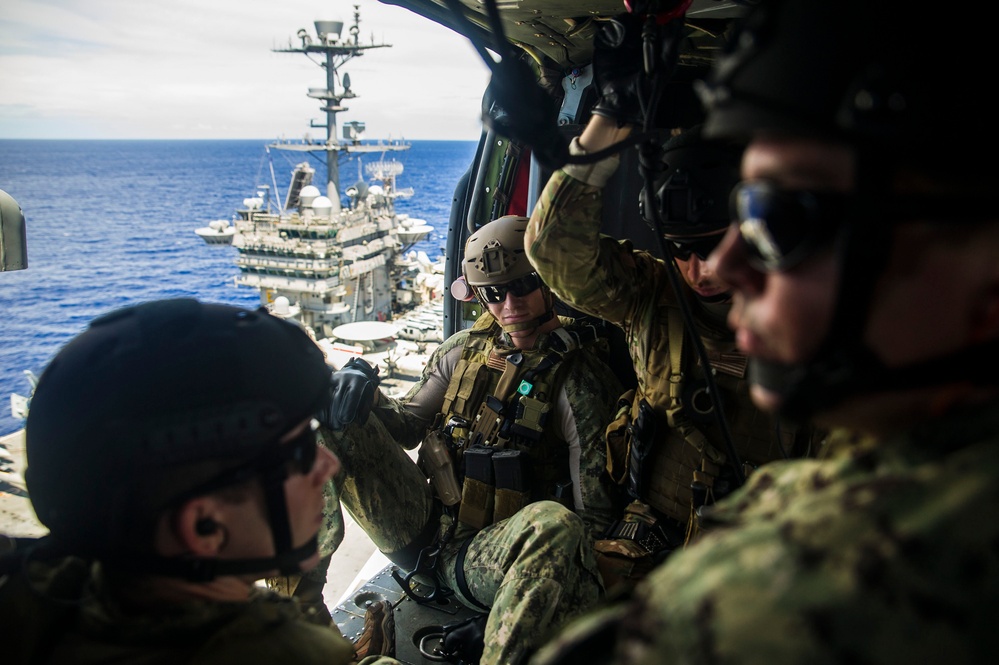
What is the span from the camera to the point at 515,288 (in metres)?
3.40

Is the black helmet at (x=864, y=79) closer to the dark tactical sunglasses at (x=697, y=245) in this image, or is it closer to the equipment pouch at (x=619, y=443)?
the dark tactical sunglasses at (x=697, y=245)

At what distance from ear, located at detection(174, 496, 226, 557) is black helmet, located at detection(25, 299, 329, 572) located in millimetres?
33

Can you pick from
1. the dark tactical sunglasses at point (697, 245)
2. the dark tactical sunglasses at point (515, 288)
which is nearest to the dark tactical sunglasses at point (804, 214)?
the dark tactical sunglasses at point (697, 245)

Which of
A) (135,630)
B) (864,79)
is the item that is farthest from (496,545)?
(864,79)

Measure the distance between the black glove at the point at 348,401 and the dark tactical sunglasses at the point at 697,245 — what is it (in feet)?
4.75

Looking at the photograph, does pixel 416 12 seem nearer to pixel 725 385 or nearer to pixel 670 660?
pixel 725 385

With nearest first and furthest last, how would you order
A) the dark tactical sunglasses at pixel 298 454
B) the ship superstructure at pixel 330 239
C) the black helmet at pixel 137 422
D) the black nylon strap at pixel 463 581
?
the black helmet at pixel 137 422
the dark tactical sunglasses at pixel 298 454
the black nylon strap at pixel 463 581
the ship superstructure at pixel 330 239

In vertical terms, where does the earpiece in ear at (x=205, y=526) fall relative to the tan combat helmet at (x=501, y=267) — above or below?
below

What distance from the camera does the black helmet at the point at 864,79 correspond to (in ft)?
2.55

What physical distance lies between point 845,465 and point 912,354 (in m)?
0.15

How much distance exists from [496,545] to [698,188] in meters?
1.55

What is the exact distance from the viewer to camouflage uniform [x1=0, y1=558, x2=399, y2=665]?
1.19 m

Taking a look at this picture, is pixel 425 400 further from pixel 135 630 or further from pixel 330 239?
pixel 330 239

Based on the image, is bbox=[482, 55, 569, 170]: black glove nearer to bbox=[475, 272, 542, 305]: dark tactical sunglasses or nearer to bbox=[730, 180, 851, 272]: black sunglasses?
bbox=[730, 180, 851, 272]: black sunglasses
